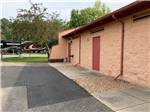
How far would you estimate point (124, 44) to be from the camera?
940 centimetres

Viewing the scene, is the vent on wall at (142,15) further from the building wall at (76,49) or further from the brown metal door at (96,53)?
the building wall at (76,49)

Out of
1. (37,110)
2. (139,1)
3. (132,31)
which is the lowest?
(37,110)

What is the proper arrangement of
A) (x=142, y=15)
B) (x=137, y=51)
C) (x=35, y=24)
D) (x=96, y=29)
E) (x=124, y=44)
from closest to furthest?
(x=142, y=15)
(x=137, y=51)
(x=124, y=44)
(x=96, y=29)
(x=35, y=24)

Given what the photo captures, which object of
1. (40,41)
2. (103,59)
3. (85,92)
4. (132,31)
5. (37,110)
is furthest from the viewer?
(40,41)

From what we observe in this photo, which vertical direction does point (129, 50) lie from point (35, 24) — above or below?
below

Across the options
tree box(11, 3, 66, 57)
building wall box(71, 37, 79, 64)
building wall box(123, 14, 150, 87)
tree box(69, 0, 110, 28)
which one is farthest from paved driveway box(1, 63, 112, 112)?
tree box(69, 0, 110, 28)

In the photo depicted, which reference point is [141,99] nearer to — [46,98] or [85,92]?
[85,92]

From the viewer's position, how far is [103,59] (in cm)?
1180

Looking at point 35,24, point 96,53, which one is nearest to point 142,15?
point 96,53

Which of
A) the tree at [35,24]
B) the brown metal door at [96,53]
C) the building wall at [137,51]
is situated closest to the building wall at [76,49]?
the brown metal door at [96,53]

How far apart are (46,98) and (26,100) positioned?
596mm

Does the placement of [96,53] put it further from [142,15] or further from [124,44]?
[142,15]

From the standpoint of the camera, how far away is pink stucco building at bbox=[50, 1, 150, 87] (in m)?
7.86

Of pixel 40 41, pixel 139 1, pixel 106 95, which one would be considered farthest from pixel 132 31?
pixel 40 41
